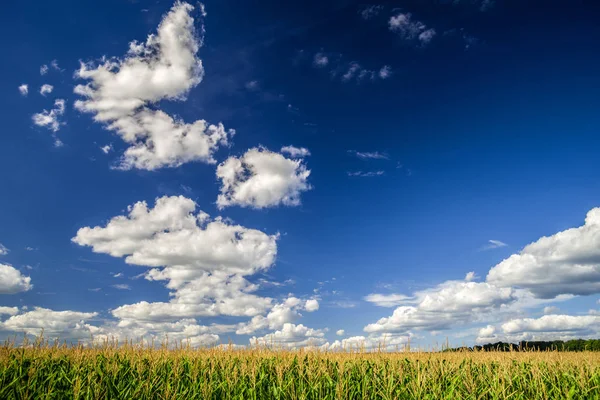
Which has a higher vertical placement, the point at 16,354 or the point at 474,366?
the point at 16,354

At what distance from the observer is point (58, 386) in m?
16.1

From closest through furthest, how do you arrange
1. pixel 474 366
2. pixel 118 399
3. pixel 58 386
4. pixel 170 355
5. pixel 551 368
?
pixel 118 399 < pixel 58 386 < pixel 551 368 < pixel 474 366 < pixel 170 355

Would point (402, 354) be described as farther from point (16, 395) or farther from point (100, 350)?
point (16, 395)

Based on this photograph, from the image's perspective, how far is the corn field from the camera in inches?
550

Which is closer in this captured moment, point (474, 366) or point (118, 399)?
point (118, 399)

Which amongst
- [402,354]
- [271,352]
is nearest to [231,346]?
[271,352]

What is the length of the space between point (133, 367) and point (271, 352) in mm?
8890

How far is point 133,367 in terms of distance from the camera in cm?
1828

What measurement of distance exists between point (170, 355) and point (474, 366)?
16.7 m

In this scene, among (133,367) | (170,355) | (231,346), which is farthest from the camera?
(231,346)

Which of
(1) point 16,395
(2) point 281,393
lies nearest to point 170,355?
(1) point 16,395

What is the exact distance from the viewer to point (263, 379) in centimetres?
1670

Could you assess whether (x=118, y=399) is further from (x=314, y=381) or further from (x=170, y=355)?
(x=170, y=355)

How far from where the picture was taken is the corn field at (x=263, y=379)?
550 inches
